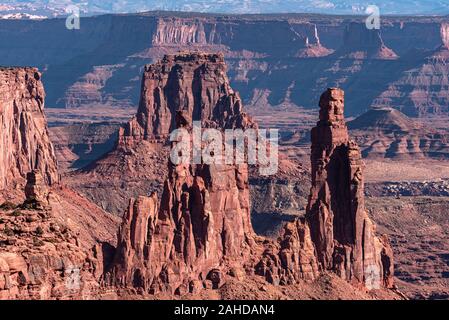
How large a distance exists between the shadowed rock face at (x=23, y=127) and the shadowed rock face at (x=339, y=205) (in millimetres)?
42455

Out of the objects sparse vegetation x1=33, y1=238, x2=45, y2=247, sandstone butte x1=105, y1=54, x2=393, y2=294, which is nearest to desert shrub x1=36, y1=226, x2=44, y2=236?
sparse vegetation x1=33, y1=238, x2=45, y2=247

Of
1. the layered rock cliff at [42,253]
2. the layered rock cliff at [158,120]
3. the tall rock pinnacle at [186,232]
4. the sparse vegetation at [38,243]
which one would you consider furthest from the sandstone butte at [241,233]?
the layered rock cliff at [158,120]

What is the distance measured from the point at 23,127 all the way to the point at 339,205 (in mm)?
51044

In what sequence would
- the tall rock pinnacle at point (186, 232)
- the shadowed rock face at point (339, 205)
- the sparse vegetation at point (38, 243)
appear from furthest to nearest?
the shadowed rock face at point (339, 205)
the tall rock pinnacle at point (186, 232)
the sparse vegetation at point (38, 243)

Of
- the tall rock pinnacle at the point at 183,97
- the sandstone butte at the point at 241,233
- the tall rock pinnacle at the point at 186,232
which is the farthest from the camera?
the tall rock pinnacle at the point at 183,97

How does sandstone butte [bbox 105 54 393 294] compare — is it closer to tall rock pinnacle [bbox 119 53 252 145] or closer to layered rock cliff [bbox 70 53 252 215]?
layered rock cliff [bbox 70 53 252 215]

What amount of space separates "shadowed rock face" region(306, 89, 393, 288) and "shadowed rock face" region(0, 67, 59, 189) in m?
42.5

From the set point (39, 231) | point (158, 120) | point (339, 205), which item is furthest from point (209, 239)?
point (158, 120)

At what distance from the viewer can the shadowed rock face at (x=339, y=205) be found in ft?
294

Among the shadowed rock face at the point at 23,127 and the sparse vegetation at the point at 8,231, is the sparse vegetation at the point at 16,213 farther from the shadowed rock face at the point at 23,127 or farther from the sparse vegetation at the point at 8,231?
the shadowed rock face at the point at 23,127

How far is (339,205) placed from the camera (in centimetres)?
9069

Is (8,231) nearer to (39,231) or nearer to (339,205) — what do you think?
(39,231)

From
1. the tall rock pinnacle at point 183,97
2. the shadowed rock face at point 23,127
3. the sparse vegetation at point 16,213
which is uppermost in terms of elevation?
the tall rock pinnacle at point 183,97
